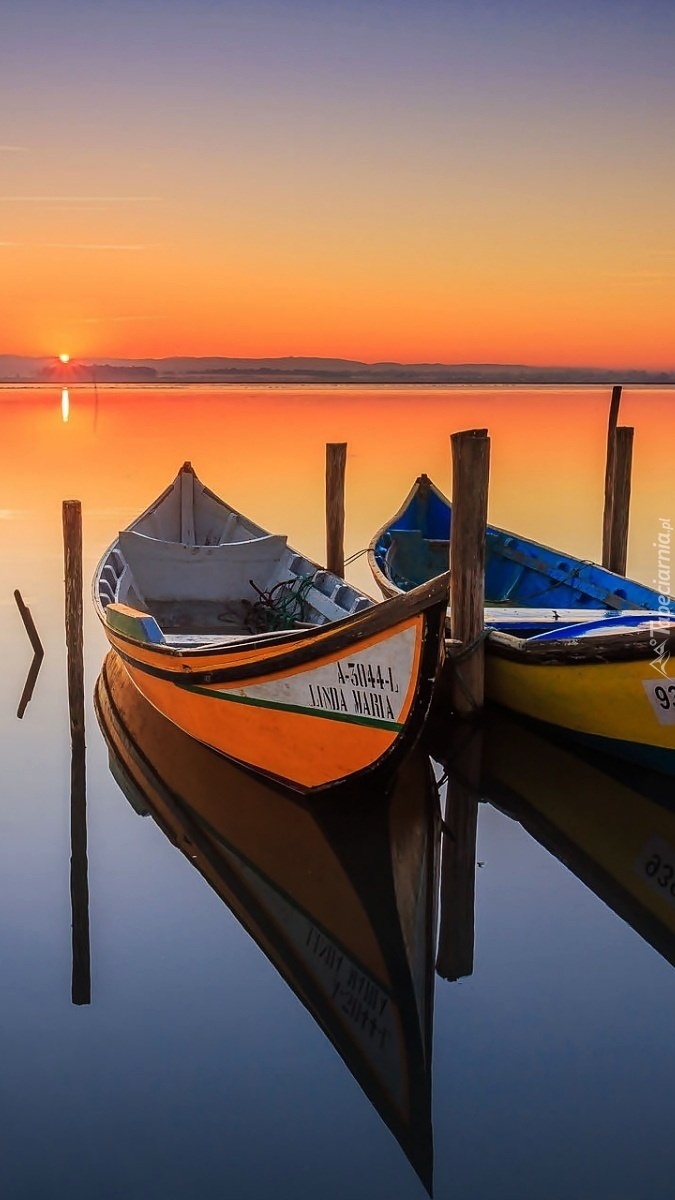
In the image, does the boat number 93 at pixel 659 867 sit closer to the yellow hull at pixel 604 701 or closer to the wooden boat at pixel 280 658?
the yellow hull at pixel 604 701

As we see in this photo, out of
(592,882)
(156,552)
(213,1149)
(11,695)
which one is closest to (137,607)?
(156,552)

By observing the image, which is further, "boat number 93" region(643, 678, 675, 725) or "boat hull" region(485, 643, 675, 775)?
"boat hull" region(485, 643, 675, 775)

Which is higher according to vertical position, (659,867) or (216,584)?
(216,584)

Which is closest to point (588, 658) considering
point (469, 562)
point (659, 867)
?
point (469, 562)

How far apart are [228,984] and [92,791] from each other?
11.9 feet

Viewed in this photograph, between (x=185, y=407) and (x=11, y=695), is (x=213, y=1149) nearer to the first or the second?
(x=11, y=695)

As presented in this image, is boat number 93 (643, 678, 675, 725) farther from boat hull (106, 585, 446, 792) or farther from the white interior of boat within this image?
the white interior of boat

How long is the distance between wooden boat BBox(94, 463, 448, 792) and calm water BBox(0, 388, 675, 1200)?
2.23ft

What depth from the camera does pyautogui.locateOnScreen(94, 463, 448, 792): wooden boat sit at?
25.4ft

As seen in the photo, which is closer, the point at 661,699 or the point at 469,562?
the point at 661,699

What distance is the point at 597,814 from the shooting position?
920cm

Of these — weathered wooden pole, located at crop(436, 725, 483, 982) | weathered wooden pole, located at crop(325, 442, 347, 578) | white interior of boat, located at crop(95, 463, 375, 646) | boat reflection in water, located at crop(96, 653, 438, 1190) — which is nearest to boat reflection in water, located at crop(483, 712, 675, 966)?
weathered wooden pole, located at crop(436, 725, 483, 982)

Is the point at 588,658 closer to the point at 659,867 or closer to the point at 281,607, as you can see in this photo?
the point at 659,867

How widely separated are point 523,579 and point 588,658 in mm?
4903
